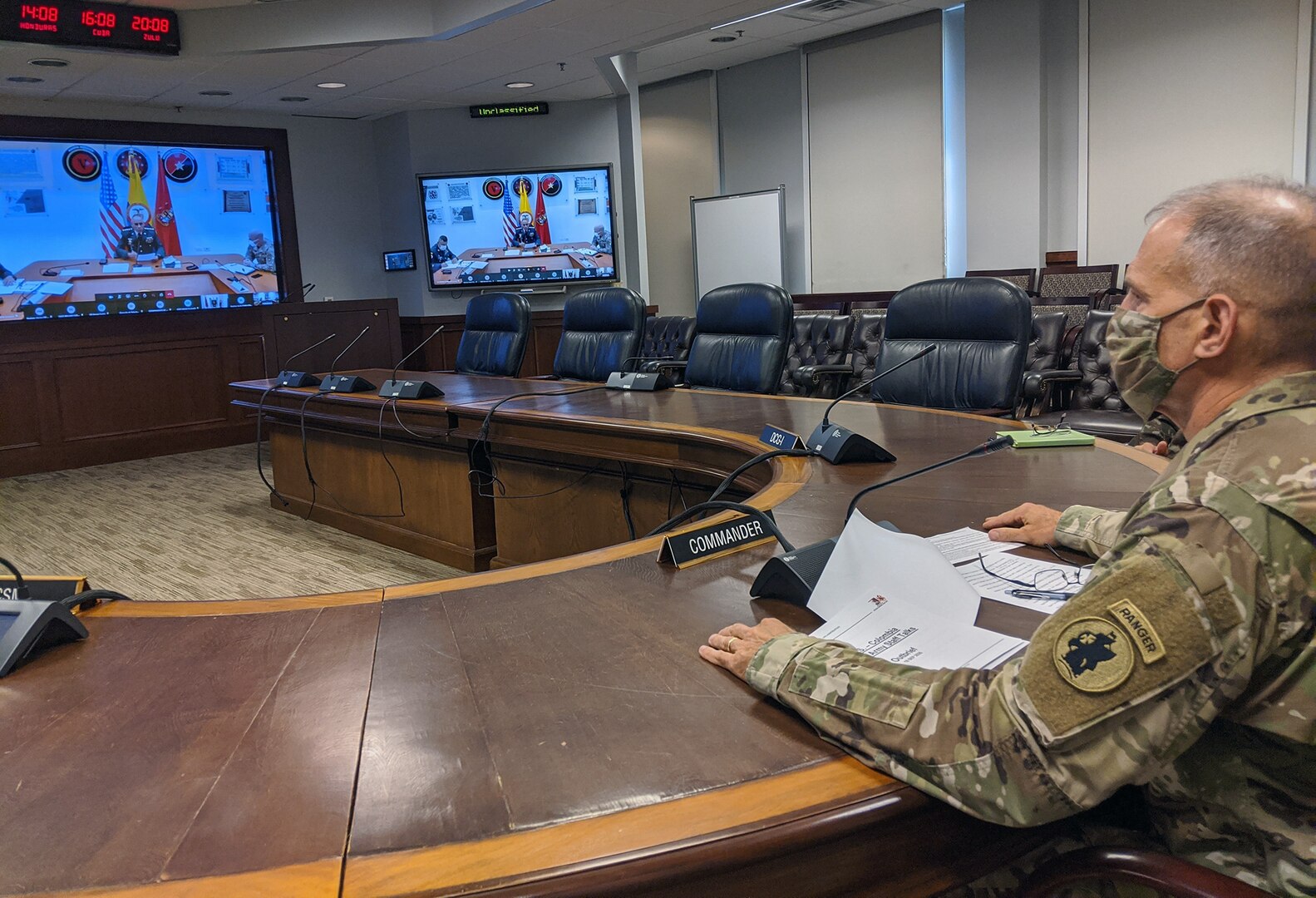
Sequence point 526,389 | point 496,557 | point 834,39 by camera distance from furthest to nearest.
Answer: point 834,39
point 526,389
point 496,557

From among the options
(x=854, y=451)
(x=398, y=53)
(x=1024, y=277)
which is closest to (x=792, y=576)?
(x=854, y=451)

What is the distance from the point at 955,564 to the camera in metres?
A: 1.35

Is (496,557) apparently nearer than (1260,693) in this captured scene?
No

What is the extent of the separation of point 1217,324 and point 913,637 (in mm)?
436

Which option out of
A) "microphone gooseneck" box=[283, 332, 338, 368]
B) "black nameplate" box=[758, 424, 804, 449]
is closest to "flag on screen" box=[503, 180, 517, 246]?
"microphone gooseneck" box=[283, 332, 338, 368]

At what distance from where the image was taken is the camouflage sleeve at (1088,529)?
134cm

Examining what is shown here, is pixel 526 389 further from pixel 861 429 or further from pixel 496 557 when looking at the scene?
pixel 861 429

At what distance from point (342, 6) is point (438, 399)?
3047mm

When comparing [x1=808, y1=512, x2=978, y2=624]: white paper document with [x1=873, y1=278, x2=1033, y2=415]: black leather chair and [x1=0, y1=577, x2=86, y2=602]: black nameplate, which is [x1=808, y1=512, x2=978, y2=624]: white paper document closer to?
[x1=0, y1=577, x2=86, y2=602]: black nameplate

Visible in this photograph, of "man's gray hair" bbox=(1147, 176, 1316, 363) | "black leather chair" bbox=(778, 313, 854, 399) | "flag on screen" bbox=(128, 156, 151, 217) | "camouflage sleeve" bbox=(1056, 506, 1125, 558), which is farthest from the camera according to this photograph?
"flag on screen" bbox=(128, 156, 151, 217)

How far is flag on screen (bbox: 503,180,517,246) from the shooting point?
804 cm

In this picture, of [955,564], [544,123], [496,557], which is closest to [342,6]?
[544,123]

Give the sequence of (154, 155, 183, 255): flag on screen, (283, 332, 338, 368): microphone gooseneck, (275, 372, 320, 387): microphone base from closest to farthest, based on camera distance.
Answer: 1. (275, 372, 320, 387): microphone base
2. (283, 332, 338, 368): microphone gooseneck
3. (154, 155, 183, 255): flag on screen

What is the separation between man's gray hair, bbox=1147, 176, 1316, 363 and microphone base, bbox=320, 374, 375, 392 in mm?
3859
